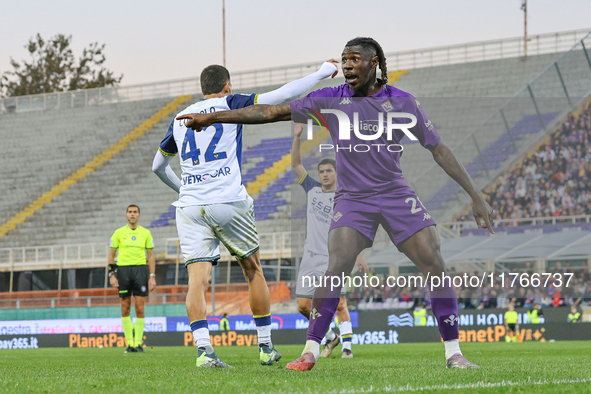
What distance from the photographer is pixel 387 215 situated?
5129mm

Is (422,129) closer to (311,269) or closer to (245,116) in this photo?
(245,116)

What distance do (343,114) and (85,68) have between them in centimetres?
5146

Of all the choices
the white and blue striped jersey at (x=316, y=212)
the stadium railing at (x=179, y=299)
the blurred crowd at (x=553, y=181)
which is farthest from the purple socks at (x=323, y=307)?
the blurred crowd at (x=553, y=181)

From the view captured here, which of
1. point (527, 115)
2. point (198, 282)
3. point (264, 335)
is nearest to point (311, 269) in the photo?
point (264, 335)

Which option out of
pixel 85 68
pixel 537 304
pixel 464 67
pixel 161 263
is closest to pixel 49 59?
pixel 85 68

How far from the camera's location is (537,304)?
57.1 feet

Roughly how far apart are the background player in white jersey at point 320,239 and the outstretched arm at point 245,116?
323cm

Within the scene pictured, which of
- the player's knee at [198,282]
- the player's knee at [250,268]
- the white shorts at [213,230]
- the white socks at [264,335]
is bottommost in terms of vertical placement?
the white socks at [264,335]

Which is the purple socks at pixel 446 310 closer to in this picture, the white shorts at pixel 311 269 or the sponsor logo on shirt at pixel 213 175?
the sponsor logo on shirt at pixel 213 175

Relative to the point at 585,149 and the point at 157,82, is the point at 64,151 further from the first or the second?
the point at 585,149

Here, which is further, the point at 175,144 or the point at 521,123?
the point at 521,123

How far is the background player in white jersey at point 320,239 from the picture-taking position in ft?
27.9

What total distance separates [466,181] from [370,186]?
0.67m

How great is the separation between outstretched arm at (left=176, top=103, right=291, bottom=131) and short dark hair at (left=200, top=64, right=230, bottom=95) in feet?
4.08
